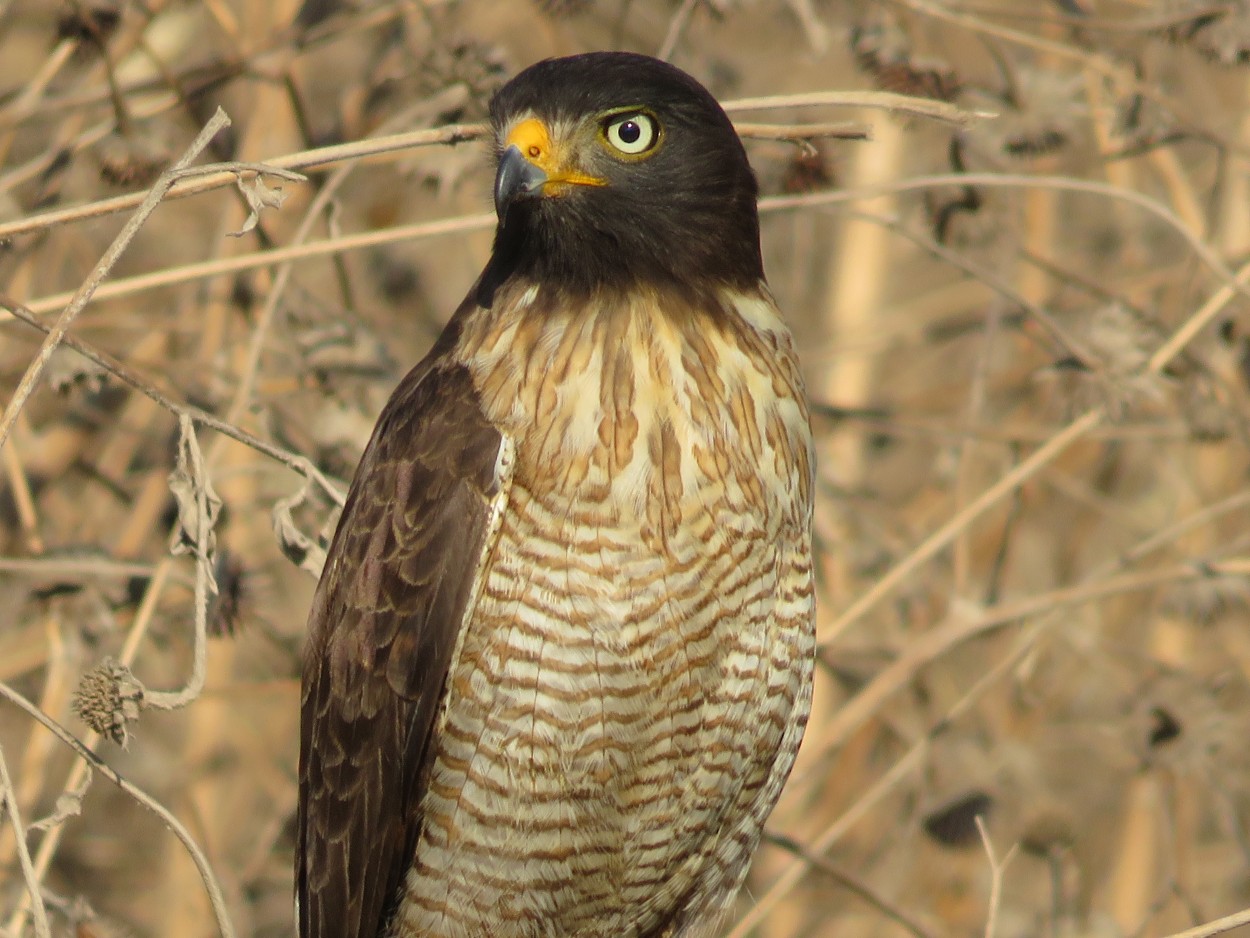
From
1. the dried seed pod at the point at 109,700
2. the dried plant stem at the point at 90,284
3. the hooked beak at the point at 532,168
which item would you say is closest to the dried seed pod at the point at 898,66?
the hooked beak at the point at 532,168

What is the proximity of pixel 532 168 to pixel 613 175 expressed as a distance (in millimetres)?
196

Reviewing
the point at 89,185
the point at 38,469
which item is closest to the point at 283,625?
the point at 38,469

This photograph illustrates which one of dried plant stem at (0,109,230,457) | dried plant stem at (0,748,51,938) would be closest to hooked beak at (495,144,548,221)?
dried plant stem at (0,109,230,457)

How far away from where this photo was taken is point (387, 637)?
3361 mm

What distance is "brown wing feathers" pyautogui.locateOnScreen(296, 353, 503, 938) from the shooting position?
10.7 ft

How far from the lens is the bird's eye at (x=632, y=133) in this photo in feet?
10.8

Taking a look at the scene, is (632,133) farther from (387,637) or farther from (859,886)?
(859,886)

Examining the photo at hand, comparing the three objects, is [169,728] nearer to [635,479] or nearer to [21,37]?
[21,37]

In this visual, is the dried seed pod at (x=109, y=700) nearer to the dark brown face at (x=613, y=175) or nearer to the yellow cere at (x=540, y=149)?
the dark brown face at (x=613, y=175)

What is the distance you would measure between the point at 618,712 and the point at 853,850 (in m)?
3.44

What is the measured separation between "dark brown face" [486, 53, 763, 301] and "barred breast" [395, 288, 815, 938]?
9 cm

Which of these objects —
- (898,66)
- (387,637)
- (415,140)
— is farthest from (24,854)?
(898,66)

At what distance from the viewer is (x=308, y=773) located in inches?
142

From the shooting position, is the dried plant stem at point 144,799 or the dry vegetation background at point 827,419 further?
the dry vegetation background at point 827,419
